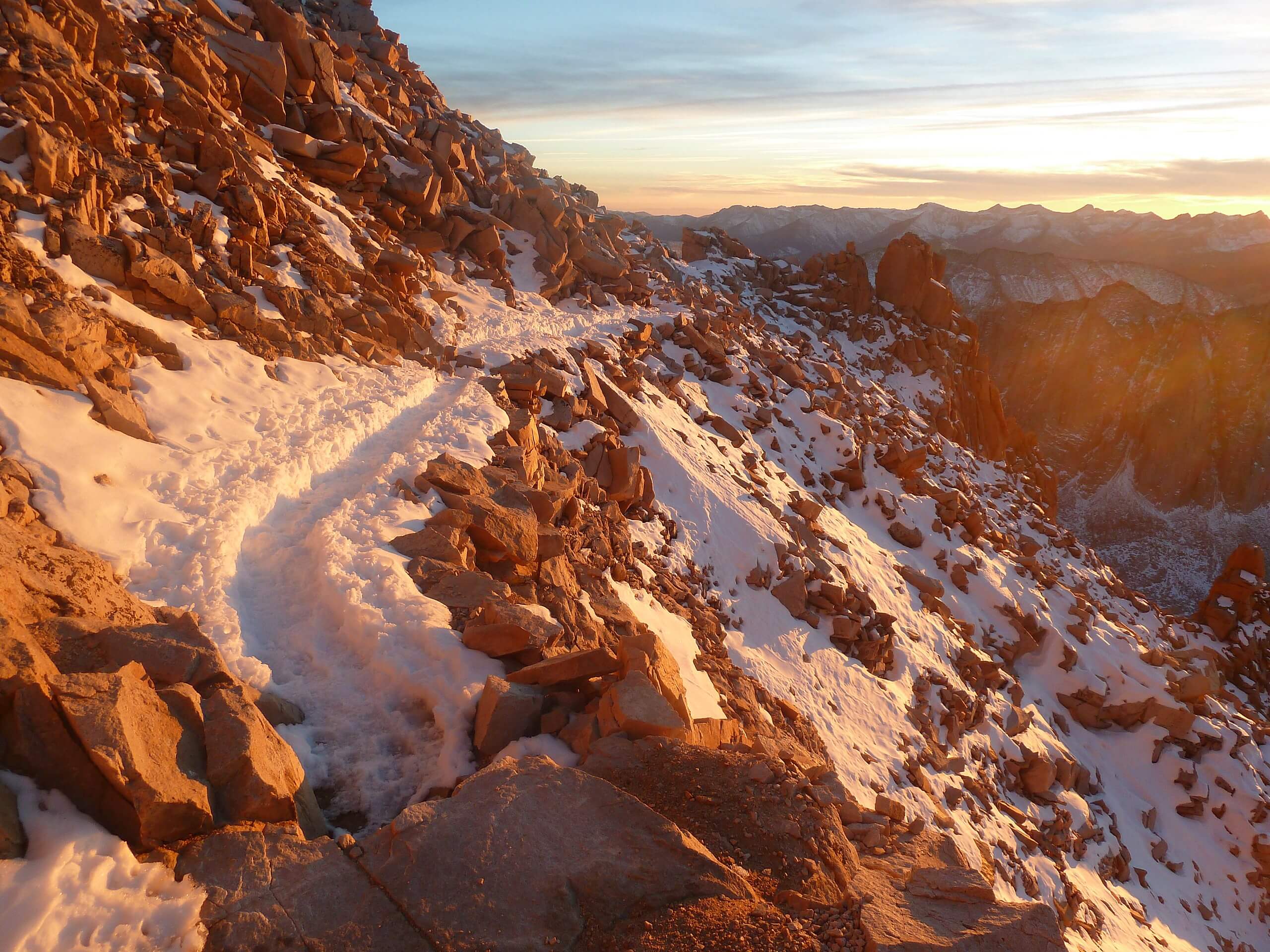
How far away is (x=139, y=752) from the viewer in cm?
527

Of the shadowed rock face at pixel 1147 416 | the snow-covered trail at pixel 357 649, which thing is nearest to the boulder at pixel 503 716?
the snow-covered trail at pixel 357 649

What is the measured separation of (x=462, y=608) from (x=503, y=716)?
214 centimetres

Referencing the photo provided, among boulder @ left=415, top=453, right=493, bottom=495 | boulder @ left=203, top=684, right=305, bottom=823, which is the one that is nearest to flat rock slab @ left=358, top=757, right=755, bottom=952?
boulder @ left=203, top=684, right=305, bottom=823

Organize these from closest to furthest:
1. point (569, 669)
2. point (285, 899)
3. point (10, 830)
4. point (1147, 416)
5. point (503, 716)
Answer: point (10, 830), point (285, 899), point (503, 716), point (569, 669), point (1147, 416)

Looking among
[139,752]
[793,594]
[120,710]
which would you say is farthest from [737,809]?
[793,594]

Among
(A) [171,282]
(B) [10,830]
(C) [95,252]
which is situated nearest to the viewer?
(B) [10,830]

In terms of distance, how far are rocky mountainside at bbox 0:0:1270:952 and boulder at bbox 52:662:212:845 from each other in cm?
3

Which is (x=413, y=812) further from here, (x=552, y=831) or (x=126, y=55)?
(x=126, y=55)

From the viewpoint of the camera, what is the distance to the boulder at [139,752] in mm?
5113

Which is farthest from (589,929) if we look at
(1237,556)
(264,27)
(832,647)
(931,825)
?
(1237,556)

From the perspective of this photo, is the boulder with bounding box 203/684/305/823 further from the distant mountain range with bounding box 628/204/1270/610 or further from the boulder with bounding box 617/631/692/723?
the distant mountain range with bounding box 628/204/1270/610

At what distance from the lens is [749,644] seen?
53.5 feet

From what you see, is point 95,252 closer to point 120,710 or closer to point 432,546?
point 432,546

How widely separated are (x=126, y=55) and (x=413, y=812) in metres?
20.3
